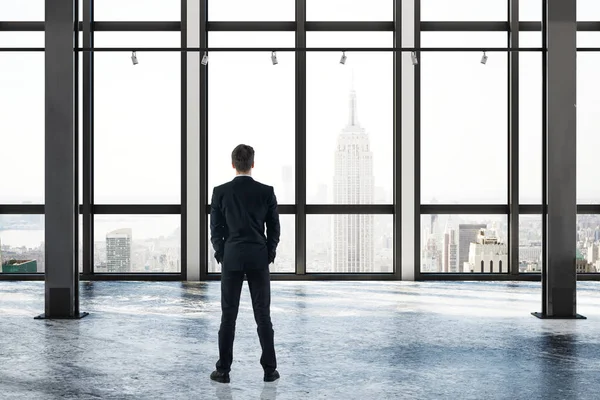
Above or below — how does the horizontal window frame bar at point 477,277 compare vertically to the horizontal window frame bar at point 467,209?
below

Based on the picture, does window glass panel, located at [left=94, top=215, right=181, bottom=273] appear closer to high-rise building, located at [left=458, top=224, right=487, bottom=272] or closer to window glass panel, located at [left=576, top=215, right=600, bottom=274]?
high-rise building, located at [left=458, top=224, right=487, bottom=272]

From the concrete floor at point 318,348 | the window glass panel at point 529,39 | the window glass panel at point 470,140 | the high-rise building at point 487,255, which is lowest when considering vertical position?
the concrete floor at point 318,348

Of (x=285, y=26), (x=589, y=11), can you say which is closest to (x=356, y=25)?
(x=285, y=26)

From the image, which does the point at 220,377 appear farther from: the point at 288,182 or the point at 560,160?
the point at 288,182

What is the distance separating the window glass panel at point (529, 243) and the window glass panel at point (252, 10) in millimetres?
4501

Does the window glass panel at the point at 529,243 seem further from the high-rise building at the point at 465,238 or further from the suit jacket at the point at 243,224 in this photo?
the suit jacket at the point at 243,224

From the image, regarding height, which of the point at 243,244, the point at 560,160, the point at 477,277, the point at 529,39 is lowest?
the point at 477,277

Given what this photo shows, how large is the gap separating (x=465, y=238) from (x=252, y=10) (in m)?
4.53

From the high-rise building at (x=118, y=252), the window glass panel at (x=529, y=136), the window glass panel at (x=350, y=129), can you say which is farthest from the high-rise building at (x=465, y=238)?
the high-rise building at (x=118, y=252)

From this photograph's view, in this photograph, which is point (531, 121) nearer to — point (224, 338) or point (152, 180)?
point (152, 180)

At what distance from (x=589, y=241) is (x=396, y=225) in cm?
287

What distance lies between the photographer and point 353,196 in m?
9.55

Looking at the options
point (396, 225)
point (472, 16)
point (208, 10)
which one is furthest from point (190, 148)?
point (472, 16)

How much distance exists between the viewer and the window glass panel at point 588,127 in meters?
9.65
